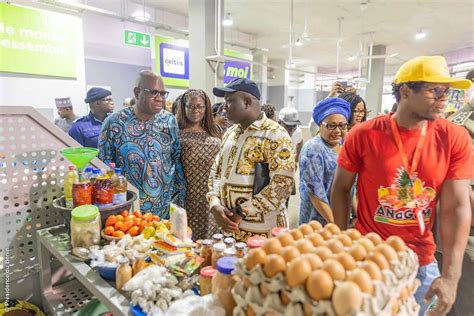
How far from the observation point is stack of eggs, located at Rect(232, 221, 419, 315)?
67 centimetres

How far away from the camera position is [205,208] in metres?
2.65

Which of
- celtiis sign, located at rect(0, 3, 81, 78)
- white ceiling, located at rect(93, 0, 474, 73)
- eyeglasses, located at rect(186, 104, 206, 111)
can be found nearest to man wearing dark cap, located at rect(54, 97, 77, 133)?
celtiis sign, located at rect(0, 3, 81, 78)

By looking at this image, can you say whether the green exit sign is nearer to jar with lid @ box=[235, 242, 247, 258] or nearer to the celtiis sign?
the celtiis sign

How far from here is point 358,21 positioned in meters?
8.99

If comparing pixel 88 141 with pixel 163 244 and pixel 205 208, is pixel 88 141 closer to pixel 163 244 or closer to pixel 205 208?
pixel 205 208

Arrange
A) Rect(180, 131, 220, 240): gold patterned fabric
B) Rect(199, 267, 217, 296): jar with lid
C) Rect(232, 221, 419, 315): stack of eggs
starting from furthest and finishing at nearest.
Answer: Rect(180, 131, 220, 240): gold patterned fabric → Rect(199, 267, 217, 296): jar with lid → Rect(232, 221, 419, 315): stack of eggs

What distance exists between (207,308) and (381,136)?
42.2 inches

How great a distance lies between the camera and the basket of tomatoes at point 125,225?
1469 millimetres

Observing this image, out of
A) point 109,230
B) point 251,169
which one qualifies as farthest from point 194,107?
point 109,230

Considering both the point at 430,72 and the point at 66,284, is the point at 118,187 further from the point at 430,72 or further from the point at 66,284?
the point at 430,72

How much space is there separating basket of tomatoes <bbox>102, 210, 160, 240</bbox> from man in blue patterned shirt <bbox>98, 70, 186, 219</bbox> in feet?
2.21

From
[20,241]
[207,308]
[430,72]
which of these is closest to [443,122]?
[430,72]

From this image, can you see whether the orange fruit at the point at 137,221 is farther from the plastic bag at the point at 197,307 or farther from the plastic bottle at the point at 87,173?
the plastic bag at the point at 197,307

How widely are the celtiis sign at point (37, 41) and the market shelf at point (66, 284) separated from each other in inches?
177
